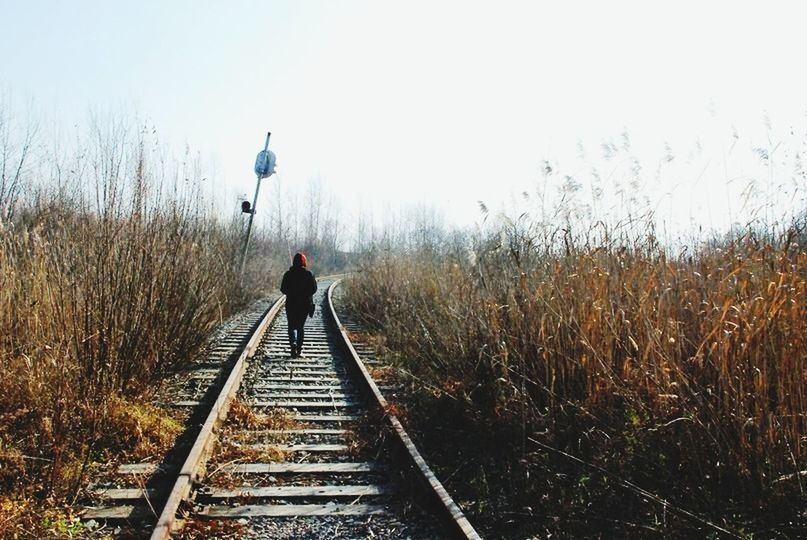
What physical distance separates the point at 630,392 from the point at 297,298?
279 inches

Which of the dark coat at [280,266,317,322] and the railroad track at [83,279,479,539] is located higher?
the dark coat at [280,266,317,322]

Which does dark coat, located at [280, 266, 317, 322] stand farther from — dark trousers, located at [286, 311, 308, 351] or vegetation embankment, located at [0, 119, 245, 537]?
vegetation embankment, located at [0, 119, 245, 537]

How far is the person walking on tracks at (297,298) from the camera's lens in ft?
33.3

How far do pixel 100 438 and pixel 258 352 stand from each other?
5.28 meters

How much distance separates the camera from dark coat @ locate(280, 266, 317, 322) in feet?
33.4

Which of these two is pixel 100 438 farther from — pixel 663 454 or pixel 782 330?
pixel 782 330

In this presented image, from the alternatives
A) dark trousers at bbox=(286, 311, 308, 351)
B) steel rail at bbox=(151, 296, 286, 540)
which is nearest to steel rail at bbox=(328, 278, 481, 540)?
steel rail at bbox=(151, 296, 286, 540)

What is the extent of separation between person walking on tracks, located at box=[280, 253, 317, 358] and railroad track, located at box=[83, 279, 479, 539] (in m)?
2.47

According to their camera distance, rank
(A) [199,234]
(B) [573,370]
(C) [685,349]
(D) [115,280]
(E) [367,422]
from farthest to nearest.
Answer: (A) [199,234], (E) [367,422], (D) [115,280], (B) [573,370], (C) [685,349]

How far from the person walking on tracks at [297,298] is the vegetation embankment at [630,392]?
4.27 metres

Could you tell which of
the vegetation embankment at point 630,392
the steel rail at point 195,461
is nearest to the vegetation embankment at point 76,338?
the steel rail at point 195,461

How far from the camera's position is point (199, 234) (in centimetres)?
959

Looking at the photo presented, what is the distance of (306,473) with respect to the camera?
183 inches

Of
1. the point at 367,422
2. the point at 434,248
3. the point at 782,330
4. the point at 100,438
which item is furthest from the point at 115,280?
the point at 434,248
